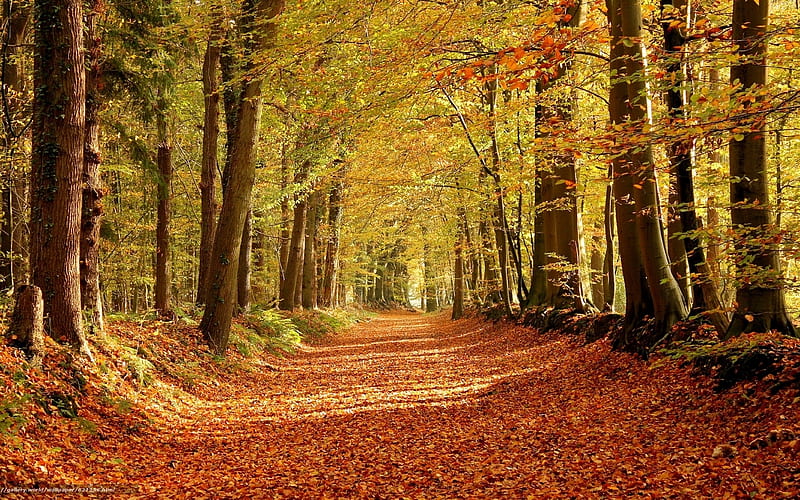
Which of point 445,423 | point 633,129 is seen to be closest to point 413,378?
point 445,423

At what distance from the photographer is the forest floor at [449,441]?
468cm

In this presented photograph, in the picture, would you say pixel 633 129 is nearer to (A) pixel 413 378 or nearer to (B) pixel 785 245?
(B) pixel 785 245

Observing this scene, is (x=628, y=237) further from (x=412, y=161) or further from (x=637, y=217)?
(x=412, y=161)

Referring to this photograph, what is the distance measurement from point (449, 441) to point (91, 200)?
20.9 ft

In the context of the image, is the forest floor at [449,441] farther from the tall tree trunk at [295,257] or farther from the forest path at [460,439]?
the tall tree trunk at [295,257]

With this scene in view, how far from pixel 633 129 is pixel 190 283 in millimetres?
28953

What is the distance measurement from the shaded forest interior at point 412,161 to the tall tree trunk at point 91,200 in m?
0.03

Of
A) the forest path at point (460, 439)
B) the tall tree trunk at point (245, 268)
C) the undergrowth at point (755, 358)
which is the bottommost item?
the forest path at point (460, 439)

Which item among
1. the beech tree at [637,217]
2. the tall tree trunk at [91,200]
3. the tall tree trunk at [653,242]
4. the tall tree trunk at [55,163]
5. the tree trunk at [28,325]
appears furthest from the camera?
the tall tree trunk at [91,200]

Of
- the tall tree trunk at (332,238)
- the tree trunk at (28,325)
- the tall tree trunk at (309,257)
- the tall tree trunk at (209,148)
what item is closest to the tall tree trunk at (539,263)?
the tall tree trunk at (209,148)

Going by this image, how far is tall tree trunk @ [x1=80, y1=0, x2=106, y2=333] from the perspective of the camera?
8.45 metres

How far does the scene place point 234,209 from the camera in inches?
437

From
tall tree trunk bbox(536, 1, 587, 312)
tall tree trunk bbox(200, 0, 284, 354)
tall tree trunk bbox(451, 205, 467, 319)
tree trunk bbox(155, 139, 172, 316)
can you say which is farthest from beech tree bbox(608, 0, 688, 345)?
tall tree trunk bbox(451, 205, 467, 319)

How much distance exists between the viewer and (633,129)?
552cm
